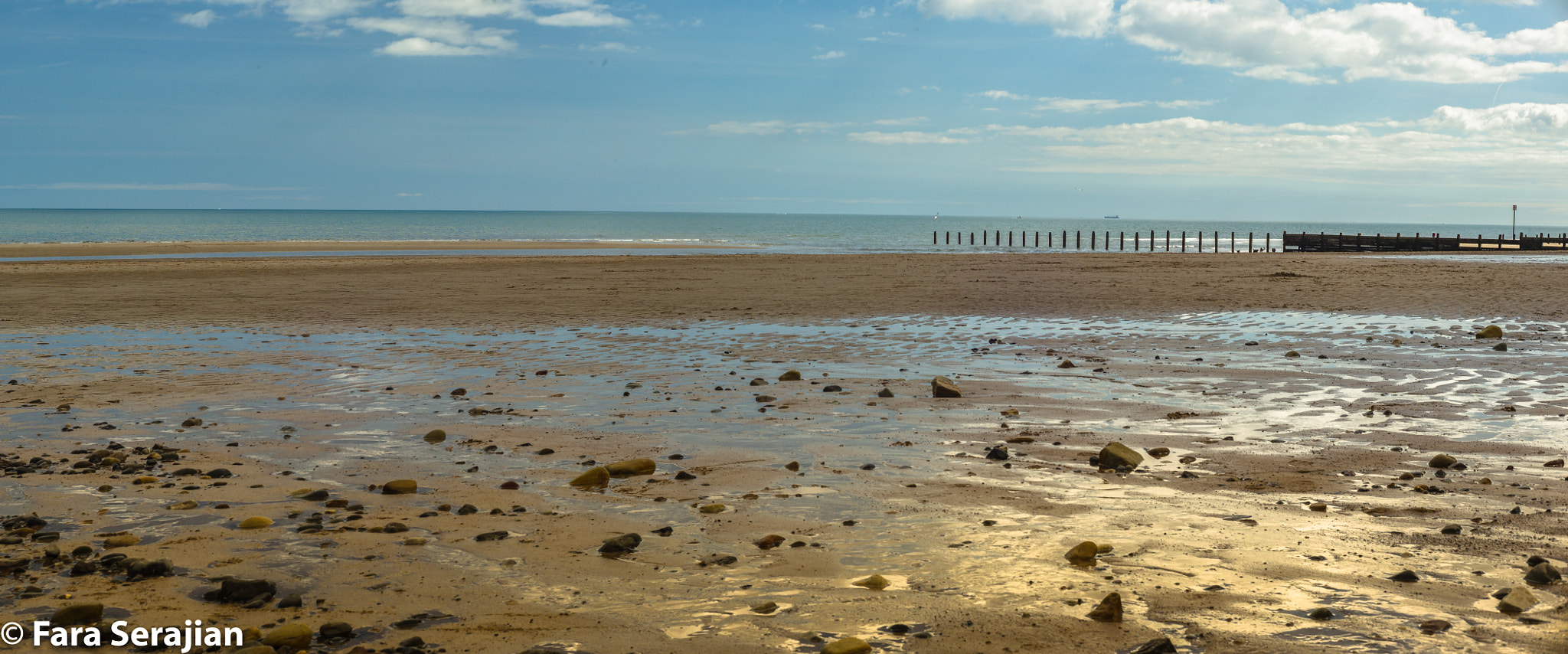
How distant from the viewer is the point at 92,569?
448 cm

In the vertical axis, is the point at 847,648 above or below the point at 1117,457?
below

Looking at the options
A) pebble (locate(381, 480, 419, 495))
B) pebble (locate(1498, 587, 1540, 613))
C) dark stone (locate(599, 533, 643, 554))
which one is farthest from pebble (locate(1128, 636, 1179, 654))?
pebble (locate(381, 480, 419, 495))

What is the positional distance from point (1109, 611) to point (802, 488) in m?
2.44

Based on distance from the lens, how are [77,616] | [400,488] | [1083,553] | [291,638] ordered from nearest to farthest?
[291,638]
[77,616]
[1083,553]
[400,488]

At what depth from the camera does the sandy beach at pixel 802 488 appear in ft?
13.1

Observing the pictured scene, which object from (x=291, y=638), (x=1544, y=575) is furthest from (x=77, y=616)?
(x=1544, y=575)

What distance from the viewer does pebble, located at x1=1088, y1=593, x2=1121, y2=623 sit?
3910 millimetres

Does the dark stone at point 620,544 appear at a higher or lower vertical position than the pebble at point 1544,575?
lower

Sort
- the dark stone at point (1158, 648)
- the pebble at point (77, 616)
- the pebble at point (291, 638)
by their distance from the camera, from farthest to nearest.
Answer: the pebble at point (77, 616), the pebble at point (291, 638), the dark stone at point (1158, 648)

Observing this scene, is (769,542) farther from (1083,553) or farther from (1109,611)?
(1109,611)

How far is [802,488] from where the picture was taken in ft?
19.9

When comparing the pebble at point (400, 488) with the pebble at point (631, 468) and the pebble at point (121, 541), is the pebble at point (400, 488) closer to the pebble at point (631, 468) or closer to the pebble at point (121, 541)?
the pebble at point (631, 468)

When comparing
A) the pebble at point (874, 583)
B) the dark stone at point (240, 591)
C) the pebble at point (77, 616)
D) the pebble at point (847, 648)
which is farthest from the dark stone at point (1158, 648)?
the pebble at point (77, 616)

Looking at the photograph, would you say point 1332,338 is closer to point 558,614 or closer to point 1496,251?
point 558,614
